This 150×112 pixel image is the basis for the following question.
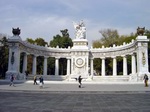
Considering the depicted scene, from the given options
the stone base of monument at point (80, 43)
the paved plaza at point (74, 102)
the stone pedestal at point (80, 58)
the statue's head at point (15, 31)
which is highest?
the statue's head at point (15, 31)

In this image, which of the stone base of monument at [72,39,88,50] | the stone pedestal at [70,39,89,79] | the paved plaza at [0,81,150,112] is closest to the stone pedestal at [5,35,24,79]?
the stone pedestal at [70,39,89,79]

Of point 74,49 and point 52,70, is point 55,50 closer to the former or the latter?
point 74,49

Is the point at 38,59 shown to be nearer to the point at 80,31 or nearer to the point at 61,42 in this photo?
the point at 61,42

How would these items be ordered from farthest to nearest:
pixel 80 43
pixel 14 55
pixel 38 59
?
pixel 38 59 < pixel 80 43 < pixel 14 55

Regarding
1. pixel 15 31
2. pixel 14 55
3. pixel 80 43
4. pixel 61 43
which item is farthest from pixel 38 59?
pixel 14 55

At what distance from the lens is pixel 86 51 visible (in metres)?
57.8

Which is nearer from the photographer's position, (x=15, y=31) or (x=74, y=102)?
(x=74, y=102)

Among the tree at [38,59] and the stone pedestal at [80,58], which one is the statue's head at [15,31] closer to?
the stone pedestal at [80,58]

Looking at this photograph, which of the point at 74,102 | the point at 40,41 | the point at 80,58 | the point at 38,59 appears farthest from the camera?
the point at 40,41

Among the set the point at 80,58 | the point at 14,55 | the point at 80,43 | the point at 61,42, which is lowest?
the point at 80,58

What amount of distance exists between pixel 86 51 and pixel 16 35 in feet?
62.5

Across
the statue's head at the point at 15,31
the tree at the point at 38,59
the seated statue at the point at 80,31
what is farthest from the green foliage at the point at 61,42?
the statue's head at the point at 15,31

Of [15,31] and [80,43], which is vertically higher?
[15,31]

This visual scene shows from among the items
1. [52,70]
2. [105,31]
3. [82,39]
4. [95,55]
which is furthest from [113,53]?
[52,70]
